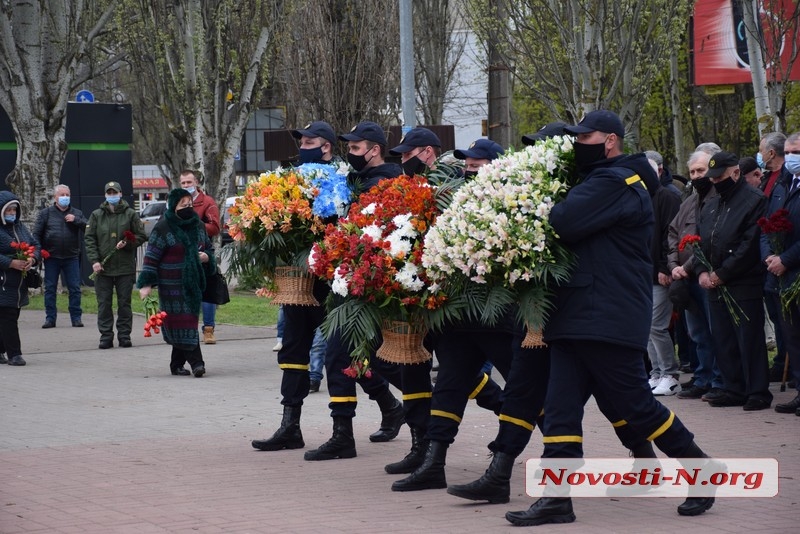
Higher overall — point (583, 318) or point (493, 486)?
point (583, 318)

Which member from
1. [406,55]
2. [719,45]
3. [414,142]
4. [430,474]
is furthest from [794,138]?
[719,45]

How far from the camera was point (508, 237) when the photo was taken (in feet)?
20.7

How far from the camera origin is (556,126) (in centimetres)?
720

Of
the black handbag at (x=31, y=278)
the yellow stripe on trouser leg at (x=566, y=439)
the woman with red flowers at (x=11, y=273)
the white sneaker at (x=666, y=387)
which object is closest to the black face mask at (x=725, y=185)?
the white sneaker at (x=666, y=387)

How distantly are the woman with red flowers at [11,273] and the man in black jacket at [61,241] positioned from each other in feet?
11.2

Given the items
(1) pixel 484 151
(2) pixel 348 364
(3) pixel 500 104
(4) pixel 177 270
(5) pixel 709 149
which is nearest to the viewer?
(1) pixel 484 151

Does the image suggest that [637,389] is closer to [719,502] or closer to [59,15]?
[719,502]

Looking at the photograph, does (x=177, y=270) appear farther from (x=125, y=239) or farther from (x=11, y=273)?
(x=125, y=239)

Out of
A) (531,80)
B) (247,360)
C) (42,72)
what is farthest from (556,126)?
(42,72)

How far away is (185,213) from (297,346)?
15.6ft

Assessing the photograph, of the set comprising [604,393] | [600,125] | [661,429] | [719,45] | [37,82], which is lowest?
[661,429]

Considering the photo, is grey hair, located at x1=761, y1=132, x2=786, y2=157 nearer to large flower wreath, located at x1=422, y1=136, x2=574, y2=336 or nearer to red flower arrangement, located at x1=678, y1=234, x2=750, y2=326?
red flower arrangement, located at x1=678, y1=234, x2=750, y2=326

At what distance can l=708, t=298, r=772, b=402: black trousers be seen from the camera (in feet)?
33.2

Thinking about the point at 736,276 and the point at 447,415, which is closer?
the point at 447,415
